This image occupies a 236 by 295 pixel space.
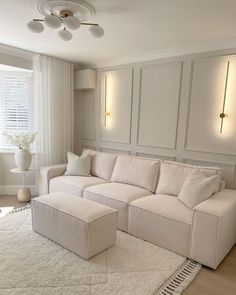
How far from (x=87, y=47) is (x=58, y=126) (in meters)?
1.53

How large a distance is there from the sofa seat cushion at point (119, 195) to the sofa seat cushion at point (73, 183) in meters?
0.14

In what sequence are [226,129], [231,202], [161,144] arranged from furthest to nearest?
[161,144], [226,129], [231,202]

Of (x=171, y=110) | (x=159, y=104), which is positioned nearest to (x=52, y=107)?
(x=159, y=104)

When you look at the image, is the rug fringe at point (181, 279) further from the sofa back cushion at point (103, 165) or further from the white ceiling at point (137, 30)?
the white ceiling at point (137, 30)

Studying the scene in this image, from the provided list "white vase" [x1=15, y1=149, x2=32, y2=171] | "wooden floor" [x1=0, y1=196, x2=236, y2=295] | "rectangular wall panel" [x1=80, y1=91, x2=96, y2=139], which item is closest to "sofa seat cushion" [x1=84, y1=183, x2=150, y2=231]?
"wooden floor" [x1=0, y1=196, x2=236, y2=295]

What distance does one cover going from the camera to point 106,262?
223 cm

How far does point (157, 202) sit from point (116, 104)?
6.64 ft

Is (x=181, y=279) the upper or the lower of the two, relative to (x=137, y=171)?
lower

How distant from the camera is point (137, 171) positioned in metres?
3.35

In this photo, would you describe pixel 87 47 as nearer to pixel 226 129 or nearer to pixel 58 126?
pixel 58 126

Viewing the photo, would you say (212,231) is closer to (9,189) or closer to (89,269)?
(89,269)

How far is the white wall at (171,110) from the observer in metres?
2.99

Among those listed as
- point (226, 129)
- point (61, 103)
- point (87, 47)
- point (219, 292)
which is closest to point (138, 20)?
point (87, 47)

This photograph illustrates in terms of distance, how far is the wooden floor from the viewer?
1.93m
